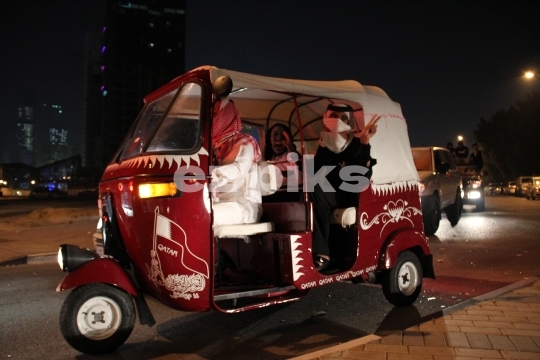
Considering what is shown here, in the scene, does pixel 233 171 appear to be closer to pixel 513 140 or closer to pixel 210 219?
pixel 210 219

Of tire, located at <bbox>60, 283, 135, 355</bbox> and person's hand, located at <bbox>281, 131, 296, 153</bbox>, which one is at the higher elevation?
person's hand, located at <bbox>281, 131, 296, 153</bbox>

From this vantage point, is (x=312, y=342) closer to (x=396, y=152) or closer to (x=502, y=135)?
(x=396, y=152)

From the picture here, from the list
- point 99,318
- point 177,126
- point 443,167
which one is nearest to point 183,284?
point 99,318

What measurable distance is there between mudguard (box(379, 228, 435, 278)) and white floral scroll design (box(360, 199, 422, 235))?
165 millimetres

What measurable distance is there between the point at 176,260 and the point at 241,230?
0.74 metres

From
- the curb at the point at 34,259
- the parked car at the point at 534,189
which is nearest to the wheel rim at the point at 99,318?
the curb at the point at 34,259

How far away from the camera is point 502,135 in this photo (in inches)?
2534

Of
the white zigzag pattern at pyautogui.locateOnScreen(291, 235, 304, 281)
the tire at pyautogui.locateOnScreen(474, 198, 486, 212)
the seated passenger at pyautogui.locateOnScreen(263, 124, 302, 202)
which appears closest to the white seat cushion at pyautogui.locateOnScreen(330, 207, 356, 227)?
the seated passenger at pyautogui.locateOnScreen(263, 124, 302, 202)

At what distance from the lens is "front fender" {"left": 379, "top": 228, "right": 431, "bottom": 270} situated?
5.68m

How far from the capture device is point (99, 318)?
4277 mm

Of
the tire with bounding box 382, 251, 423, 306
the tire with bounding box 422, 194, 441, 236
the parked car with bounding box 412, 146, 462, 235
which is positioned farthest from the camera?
the tire with bounding box 422, 194, 441, 236

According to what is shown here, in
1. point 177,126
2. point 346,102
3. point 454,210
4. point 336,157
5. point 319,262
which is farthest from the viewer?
point 454,210

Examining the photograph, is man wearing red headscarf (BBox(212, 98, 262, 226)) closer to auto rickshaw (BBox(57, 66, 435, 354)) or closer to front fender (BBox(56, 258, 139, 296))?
auto rickshaw (BBox(57, 66, 435, 354))

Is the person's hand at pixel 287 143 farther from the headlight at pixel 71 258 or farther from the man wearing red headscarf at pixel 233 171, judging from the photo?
the headlight at pixel 71 258
